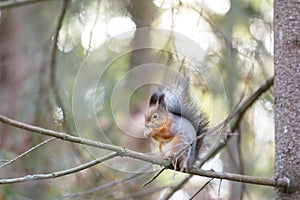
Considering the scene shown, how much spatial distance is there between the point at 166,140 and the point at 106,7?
1.36 metres

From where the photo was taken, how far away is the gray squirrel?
1430 millimetres

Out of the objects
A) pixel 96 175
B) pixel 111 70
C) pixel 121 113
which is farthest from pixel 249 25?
pixel 121 113

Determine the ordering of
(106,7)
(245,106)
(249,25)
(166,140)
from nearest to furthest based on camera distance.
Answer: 1. (166,140)
2. (245,106)
3. (106,7)
4. (249,25)

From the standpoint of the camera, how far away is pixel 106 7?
8.91 ft

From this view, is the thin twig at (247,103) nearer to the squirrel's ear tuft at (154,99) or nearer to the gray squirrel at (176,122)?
the gray squirrel at (176,122)

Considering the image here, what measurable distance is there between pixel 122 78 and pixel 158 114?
18.6 inches

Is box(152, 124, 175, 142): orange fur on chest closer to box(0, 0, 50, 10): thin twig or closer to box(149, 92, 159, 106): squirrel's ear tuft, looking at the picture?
box(149, 92, 159, 106): squirrel's ear tuft

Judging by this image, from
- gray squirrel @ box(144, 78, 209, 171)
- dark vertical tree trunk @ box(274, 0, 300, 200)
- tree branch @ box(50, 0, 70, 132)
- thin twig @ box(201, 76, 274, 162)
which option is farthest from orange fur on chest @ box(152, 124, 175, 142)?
tree branch @ box(50, 0, 70, 132)

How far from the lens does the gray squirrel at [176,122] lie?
1.43 m

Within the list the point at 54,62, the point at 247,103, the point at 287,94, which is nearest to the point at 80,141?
the point at 287,94

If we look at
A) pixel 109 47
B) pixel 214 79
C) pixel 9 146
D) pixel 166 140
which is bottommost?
pixel 166 140

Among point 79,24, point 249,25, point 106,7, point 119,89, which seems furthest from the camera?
point 249,25

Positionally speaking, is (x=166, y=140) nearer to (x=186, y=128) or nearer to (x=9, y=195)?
(x=186, y=128)

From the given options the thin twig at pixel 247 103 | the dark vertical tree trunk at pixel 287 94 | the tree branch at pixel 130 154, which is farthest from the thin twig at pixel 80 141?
the thin twig at pixel 247 103
